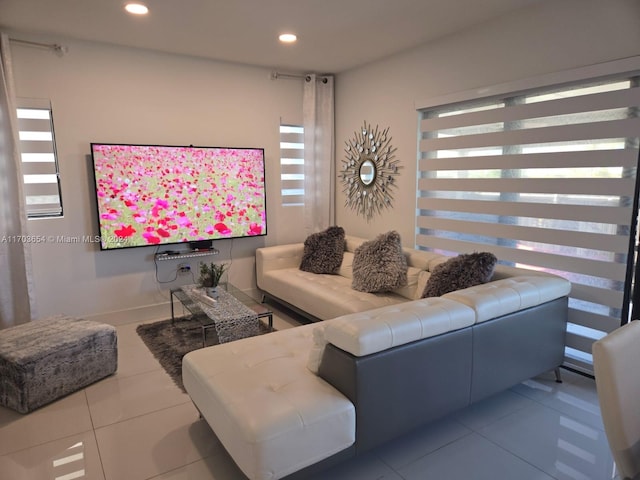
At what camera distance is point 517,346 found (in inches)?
96.3

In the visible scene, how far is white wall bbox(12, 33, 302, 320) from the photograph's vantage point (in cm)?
369

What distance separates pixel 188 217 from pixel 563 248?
131 inches

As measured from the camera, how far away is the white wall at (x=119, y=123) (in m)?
3.69

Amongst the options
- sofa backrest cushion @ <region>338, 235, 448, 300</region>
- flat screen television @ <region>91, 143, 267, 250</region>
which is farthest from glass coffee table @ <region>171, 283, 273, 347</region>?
sofa backrest cushion @ <region>338, 235, 448, 300</region>

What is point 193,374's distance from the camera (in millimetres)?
2164

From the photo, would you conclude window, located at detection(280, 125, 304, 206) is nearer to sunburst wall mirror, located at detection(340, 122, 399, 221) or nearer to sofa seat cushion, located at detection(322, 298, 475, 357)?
sunburst wall mirror, located at detection(340, 122, 399, 221)

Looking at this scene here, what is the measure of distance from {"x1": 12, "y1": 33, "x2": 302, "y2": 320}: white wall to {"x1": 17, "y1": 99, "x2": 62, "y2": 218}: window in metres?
0.06

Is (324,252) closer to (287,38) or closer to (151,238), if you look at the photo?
(151,238)

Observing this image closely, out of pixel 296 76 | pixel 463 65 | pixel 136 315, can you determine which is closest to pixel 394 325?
pixel 463 65

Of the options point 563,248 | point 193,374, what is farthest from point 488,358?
point 193,374

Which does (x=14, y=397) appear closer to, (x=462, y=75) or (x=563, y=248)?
(x=563, y=248)

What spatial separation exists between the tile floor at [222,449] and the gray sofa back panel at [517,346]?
8.5 inches

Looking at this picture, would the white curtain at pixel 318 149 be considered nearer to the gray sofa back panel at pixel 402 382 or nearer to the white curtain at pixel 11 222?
the white curtain at pixel 11 222

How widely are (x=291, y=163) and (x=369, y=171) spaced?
0.96m
